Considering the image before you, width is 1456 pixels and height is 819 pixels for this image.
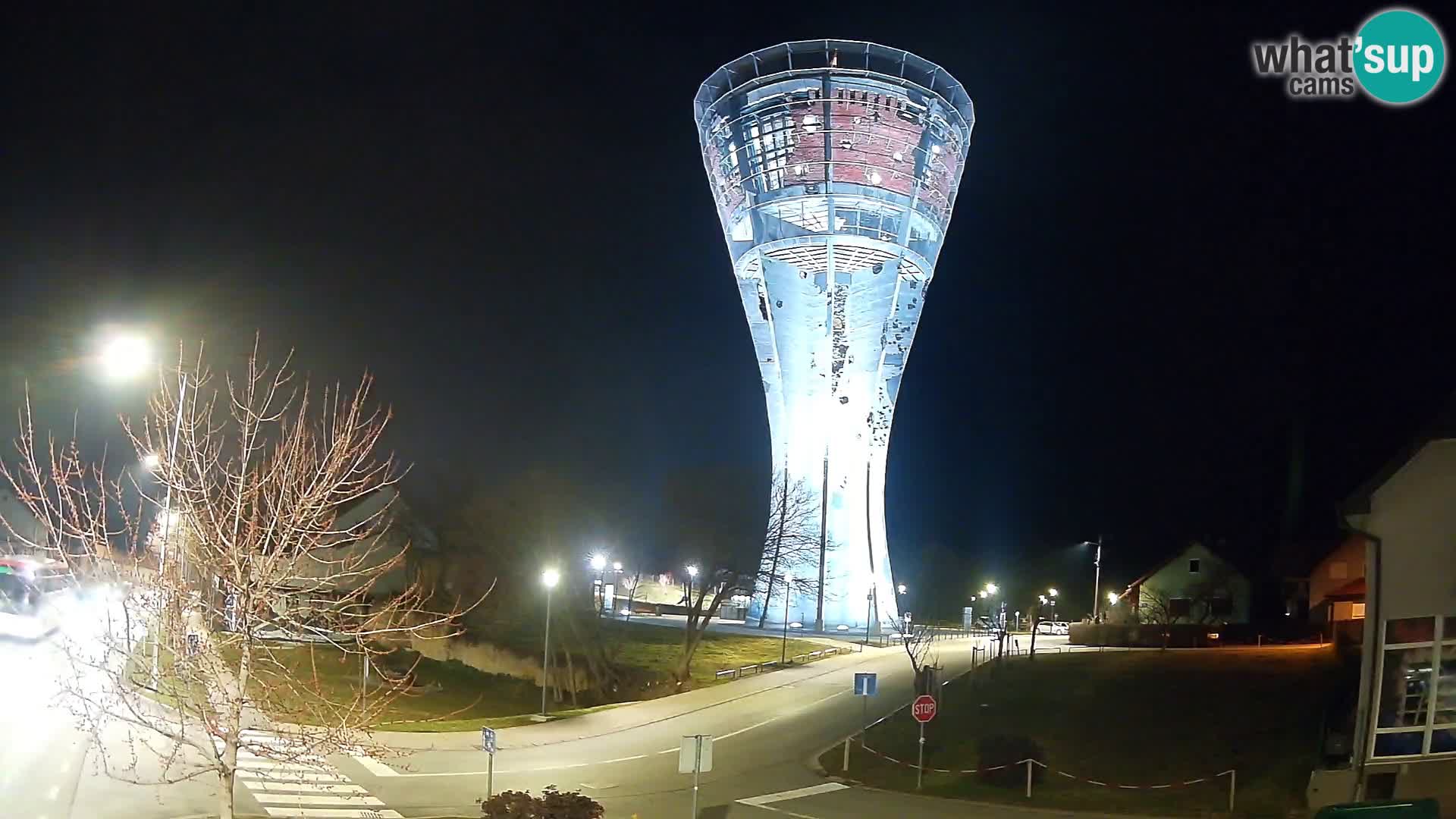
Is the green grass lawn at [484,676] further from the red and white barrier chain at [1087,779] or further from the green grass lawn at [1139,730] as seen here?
the red and white barrier chain at [1087,779]

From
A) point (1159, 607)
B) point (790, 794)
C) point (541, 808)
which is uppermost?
point (541, 808)

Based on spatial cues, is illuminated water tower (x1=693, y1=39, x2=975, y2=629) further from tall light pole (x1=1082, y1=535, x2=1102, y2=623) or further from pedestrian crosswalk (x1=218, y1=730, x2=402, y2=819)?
pedestrian crosswalk (x1=218, y1=730, x2=402, y2=819)

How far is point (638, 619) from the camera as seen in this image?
239 ft

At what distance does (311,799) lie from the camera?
702 inches

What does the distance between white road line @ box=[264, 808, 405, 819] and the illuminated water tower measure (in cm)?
4027

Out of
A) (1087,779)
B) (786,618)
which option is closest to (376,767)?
(1087,779)

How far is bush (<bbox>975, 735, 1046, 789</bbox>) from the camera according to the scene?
Answer: 22203 millimetres

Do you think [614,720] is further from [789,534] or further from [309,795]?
[789,534]

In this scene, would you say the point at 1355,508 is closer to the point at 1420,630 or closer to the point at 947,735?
the point at 1420,630

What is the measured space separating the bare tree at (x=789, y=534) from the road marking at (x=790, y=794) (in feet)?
75.4

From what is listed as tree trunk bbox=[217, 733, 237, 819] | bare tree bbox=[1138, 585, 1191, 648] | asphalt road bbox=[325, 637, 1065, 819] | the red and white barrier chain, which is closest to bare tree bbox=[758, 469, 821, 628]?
asphalt road bbox=[325, 637, 1065, 819]

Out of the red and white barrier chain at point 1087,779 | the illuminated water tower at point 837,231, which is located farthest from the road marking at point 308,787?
the illuminated water tower at point 837,231

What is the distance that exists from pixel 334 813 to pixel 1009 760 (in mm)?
13258

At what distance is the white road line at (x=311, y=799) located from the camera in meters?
17.4
